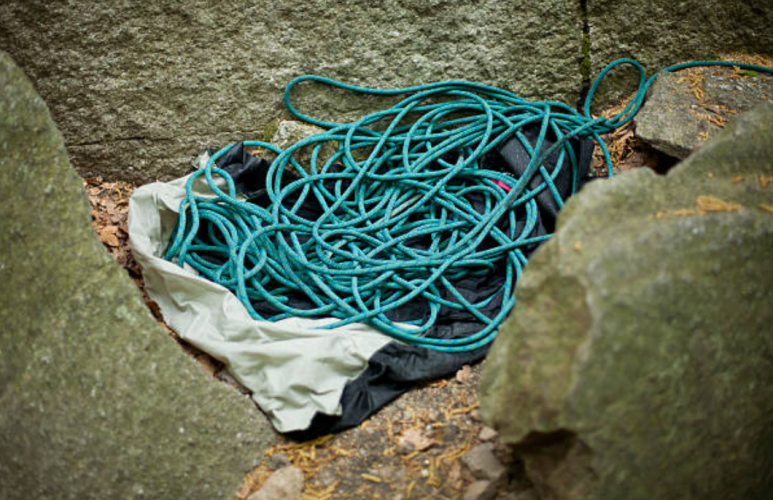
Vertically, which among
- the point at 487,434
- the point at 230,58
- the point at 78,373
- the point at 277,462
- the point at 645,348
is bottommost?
the point at 277,462

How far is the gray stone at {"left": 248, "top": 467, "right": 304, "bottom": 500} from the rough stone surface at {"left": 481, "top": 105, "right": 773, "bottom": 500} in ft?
2.22

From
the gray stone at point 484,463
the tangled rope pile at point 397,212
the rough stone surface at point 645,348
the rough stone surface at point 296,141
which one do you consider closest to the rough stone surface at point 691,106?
the tangled rope pile at point 397,212

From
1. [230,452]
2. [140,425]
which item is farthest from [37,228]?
[230,452]

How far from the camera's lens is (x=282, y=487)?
2113 millimetres

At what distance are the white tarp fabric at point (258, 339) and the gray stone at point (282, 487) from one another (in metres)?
0.17

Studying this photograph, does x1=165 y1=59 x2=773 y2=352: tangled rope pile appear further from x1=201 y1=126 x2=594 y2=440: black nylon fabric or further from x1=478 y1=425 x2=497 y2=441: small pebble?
x1=478 y1=425 x2=497 y2=441: small pebble

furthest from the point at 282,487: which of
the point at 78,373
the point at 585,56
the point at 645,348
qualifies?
the point at 585,56

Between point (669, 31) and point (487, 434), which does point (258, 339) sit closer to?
point (487, 434)

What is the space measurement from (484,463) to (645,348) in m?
0.67

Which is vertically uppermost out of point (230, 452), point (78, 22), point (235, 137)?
point (78, 22)

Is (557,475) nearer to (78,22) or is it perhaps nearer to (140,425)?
(140,425)

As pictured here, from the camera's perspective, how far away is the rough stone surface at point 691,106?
2998 millimetres

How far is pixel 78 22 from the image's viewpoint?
115 inches

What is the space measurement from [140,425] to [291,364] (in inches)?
20.9
